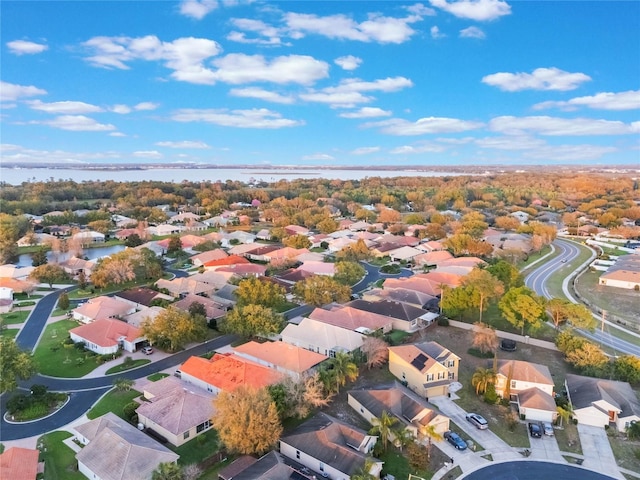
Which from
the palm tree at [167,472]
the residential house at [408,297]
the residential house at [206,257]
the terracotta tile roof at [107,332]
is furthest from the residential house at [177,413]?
the residential house at [206,257]

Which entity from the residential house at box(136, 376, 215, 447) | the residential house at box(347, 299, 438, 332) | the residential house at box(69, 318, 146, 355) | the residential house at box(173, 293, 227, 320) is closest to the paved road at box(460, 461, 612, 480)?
the residential house at box(136, 376, 215, 447)

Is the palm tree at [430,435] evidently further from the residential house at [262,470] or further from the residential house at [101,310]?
the residential house at [101,310]

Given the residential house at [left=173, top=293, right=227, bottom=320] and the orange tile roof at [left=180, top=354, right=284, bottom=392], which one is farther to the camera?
the residential house at [left=173, top=293, right=227, bottom=320]

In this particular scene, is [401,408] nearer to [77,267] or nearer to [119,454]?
[119,454]

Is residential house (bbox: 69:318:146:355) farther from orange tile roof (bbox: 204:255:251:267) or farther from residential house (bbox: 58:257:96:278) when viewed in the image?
orange tile roof (bbox: 204:255:251:267)

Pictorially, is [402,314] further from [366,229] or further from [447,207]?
[447,207]

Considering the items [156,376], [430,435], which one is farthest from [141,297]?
[430,435]

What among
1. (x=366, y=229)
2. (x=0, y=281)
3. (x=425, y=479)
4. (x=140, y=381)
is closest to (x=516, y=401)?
(x=425, y=479)
